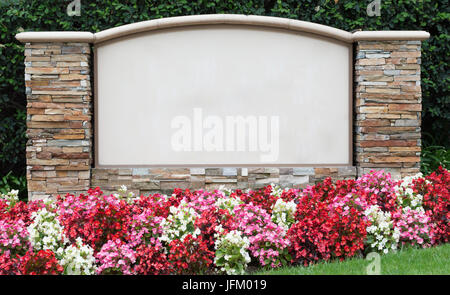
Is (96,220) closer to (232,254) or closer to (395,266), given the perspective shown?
(232,254)

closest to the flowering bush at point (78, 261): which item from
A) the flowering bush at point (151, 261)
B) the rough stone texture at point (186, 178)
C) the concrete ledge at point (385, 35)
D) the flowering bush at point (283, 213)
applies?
the flowering bush at point (151, 261)

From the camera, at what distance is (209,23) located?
19.1ft

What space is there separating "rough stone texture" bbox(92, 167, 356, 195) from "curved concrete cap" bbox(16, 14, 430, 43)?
61.3 inches

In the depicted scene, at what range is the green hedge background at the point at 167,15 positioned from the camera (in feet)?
21.9

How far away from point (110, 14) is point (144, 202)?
11.0 ft

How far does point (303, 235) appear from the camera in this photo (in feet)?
12.9

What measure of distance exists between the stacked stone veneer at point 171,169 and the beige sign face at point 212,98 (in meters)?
0.17

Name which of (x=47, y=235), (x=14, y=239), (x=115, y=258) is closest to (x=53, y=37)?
(x=47, y=235)

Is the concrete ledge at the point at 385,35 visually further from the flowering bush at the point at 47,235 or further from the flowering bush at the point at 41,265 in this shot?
the flowering bush at the point at 41,265

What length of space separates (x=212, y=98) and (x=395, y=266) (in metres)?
3.00

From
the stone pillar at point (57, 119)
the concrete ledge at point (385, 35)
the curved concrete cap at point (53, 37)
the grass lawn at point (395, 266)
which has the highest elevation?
the concrete ledge at point (385, 35)

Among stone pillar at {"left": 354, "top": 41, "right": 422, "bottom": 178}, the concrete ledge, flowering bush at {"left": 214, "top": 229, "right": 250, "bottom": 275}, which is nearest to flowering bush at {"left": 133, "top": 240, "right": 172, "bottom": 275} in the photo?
flowering bush at {"left": 214, "top": 229, "right": 250, "bottom": 275}

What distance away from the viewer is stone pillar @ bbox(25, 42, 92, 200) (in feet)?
18.6

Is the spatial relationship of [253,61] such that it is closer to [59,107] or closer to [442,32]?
[59,107]
